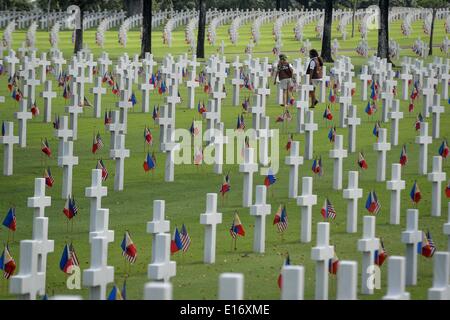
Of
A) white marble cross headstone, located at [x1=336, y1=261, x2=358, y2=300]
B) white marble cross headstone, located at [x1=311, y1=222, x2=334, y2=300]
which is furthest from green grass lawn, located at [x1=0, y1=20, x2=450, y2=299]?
white marble cross headstone, located at [x1=336, y1=261, x2=358, y2=300]

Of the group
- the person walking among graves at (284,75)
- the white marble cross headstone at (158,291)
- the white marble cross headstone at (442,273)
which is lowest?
the white marble cross headstone at (442,273)

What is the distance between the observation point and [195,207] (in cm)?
1900

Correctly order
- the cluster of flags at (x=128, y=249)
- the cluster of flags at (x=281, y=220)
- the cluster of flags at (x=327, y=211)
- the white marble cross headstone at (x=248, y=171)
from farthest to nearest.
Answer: the white marble cross headstone at (x=248, y=171), the cluster of flags at (x=327, y=211), the cluster of flags at (x=281, y=220), the cluster of flags at (x=128, y=249)

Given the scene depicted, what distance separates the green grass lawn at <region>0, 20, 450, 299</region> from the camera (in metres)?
14.5

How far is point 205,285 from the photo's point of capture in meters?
14.1

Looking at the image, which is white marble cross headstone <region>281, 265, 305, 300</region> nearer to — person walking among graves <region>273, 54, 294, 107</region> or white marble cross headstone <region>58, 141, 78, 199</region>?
white marble cross headstone <region>58, 141, 78, 199</region>

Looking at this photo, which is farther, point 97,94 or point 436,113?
point 97,94

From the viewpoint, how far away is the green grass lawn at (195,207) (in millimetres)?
14461

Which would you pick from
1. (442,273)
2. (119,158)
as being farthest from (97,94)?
(442,273)

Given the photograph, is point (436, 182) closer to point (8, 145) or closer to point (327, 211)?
point (327, 211)

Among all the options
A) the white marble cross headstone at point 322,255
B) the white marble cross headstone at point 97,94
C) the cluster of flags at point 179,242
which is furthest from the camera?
the white marble cross headstone at point 97,94

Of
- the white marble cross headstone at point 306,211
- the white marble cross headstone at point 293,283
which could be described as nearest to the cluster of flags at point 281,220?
the white marble cross headstone at point 306,211

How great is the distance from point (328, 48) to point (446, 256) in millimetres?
35700

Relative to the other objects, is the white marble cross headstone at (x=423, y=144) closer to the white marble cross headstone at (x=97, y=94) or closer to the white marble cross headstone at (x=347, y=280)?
the white marble cross headstone at (x=97, y=94)
